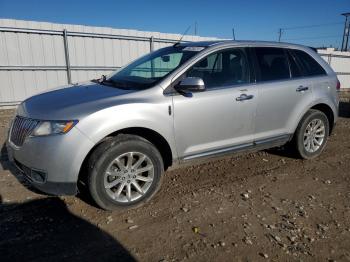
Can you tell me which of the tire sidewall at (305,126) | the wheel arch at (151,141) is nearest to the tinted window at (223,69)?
the wheel arch at (151,141)

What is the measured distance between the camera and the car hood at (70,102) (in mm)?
3094

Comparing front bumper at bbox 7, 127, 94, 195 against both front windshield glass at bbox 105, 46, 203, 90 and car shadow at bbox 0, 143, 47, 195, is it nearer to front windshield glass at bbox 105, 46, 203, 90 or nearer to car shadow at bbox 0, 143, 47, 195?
car shadow at bbox 0, 143, 47, 195

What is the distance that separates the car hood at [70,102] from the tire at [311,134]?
2.85 meters

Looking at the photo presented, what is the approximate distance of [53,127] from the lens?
3.03 m

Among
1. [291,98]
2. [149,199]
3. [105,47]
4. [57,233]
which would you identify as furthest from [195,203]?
[105,47]

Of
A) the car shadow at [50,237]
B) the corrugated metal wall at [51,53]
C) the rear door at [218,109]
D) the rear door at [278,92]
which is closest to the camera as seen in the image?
the car shadow at [50,237]

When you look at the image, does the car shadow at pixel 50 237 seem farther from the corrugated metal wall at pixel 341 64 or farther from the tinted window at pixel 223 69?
the corrugated metal wall at pixel 341 64

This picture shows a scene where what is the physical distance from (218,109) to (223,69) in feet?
1.95

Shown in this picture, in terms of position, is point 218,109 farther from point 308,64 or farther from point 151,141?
point 308,64

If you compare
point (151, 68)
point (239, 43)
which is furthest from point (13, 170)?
point (239, 43)

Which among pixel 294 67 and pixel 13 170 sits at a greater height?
pixel 294 67

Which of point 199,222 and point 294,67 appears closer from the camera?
point 199,222

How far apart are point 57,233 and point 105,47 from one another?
866 centimetres

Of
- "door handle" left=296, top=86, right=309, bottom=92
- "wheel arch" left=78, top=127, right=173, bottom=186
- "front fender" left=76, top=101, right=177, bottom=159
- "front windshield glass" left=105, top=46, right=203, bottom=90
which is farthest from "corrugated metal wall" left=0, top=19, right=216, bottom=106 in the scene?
"door handle" left=296, top=86, right=309, bottom=92
